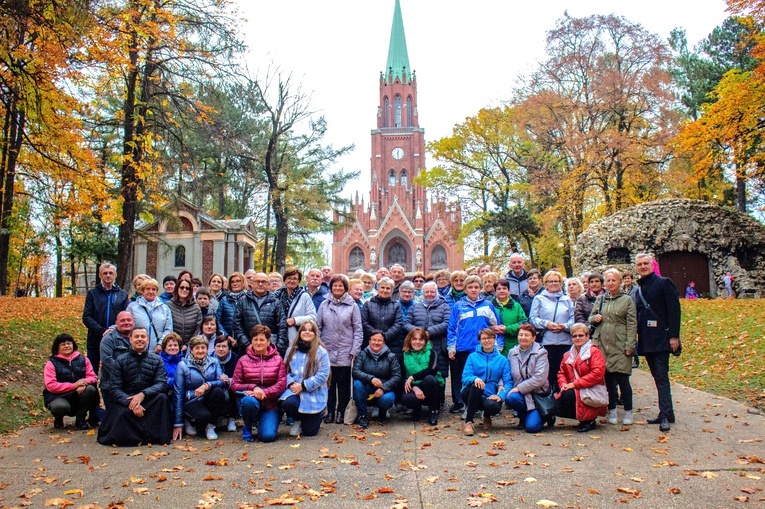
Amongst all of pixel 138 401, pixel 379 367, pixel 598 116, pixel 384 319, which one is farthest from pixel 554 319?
pixel 598 116

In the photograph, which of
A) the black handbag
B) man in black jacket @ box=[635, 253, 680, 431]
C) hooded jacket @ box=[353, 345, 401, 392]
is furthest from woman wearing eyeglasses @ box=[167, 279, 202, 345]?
man in black jacket @ box=[635, 253, 680, 431]

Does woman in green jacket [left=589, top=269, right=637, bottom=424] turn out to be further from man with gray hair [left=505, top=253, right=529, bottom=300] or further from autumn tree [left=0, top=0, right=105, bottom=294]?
autumn tree [left=0, top=0, right=105, bottom=294]

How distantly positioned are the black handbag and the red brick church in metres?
46.8

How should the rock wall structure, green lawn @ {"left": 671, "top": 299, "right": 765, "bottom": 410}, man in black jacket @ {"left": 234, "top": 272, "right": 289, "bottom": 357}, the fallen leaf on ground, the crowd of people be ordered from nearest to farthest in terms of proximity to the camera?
the fallen leaf on ground
the crowd of people
man in black jacket @ {"left": 234, "top": 272, "right": 289, "bottom": 357}
green lawn @ {"left": 671, "top": 299, "right": 765, "bottom": 410}
the rock wall structure

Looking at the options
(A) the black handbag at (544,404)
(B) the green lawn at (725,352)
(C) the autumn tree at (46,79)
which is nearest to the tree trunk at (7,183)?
(C) the autumn tree at (46,79)

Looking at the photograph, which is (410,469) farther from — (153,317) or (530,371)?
(153,317)

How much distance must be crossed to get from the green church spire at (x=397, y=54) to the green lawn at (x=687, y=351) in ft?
188

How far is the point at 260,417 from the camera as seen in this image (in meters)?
6.30

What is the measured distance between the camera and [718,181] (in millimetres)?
27797

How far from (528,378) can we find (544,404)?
32cm

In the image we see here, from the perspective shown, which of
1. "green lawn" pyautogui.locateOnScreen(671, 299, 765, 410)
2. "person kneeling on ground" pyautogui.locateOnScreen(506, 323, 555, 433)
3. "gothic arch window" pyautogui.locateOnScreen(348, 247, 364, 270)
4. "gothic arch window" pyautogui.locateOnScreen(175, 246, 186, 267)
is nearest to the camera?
"person kneeling on ground" pyautogui.locateOnScreen(506, 323, 555, 433)

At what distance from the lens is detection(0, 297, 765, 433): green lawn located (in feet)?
25.4

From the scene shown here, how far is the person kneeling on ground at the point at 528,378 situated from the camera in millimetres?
6393

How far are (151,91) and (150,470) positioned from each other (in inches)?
465
